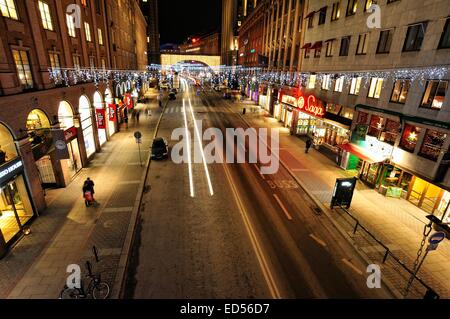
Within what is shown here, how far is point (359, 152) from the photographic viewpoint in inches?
735

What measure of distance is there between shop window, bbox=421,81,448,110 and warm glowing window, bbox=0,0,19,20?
74.6 feet

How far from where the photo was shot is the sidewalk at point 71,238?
974 centimetres

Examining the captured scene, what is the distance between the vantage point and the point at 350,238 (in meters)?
12.8

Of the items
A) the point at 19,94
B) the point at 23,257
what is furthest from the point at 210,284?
the point at 19,94

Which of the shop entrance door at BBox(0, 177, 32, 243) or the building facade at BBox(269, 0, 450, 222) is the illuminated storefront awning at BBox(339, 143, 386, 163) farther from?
the shop entrance door at BBox(0, 177, 32, 243)

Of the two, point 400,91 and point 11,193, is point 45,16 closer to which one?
point 11,193

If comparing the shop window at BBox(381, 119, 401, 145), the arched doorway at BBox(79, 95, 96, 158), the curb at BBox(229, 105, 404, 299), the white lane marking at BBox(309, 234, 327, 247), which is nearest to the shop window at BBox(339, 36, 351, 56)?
the shop window at BBox(381, 119, 401, 145)

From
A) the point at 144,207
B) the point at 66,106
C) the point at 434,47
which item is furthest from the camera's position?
the point at 66,106

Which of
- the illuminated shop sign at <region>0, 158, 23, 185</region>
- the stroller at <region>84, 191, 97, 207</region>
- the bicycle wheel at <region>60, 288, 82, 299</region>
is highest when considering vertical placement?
the illuminated shop sign at <region>0, 158, 23, 185</region>

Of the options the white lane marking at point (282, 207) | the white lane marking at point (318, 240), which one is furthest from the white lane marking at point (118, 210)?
the white lane marking at point (318, 240)

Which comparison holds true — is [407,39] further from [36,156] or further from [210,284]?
[36,156]

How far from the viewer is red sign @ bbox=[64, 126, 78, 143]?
17156 mm

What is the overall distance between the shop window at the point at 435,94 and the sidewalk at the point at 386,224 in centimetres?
654
